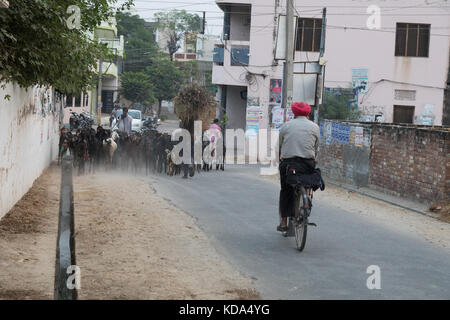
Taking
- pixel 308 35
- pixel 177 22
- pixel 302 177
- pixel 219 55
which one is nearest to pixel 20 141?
pixel 302 177

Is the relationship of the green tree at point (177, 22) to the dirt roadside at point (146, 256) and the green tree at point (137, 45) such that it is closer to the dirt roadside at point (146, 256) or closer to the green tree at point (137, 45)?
the green tree at point (137, 45)

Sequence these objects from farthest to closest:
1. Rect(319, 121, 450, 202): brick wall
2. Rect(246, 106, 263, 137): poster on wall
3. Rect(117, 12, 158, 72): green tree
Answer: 1. Rect(117, 12, 158, 72): green tree
2. Rect(246, 106, 263, 137): poster on wall
3. Rect(319, 121, 450, 202): brick wall

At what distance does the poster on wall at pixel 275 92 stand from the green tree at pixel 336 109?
123 inches

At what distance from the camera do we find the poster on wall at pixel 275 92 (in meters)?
37.4

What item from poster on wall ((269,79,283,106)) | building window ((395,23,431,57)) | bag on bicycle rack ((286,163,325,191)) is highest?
building window ((395,23,431,57))

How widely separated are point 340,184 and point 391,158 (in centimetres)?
288

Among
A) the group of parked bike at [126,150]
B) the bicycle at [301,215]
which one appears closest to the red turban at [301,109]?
the bicycle at [301,215]

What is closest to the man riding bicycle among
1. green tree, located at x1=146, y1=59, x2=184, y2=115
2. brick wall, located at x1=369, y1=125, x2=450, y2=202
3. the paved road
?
the paved road

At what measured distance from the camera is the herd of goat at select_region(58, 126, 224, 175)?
2023 centimetres

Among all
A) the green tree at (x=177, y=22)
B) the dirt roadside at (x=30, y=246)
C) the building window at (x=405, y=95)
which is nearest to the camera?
the dirt roadside at (x=30, y=246)

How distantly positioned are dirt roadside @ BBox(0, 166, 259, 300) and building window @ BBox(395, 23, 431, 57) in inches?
983

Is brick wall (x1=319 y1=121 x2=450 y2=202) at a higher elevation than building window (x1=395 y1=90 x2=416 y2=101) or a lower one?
lower

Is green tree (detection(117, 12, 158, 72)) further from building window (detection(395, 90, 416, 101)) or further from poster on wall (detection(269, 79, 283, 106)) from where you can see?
building window (detection(395, 90, 416, 101))

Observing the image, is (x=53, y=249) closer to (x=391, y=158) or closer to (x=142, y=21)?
(x=391, y=158)
